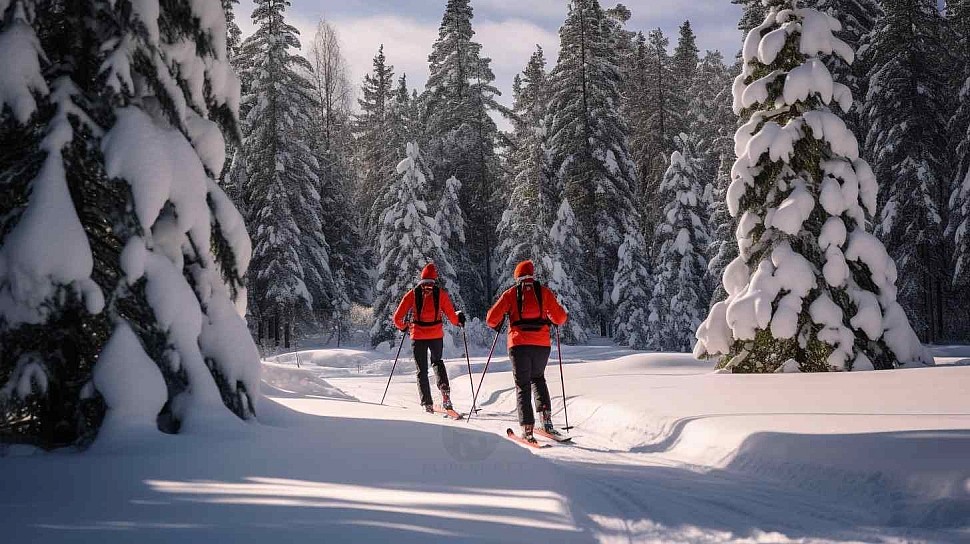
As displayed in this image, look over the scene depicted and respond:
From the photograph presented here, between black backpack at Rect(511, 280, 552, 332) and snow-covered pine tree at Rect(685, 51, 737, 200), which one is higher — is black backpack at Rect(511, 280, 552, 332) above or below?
below

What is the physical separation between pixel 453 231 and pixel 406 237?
609 cm

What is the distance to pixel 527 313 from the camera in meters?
8.51

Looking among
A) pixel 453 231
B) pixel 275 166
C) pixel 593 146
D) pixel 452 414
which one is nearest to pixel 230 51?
pixel 275 166

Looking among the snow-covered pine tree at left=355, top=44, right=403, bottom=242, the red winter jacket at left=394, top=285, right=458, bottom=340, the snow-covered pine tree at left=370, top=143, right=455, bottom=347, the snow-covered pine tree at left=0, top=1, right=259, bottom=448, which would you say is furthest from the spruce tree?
the snow-covered pine tree at left=0, top=1, right=259, bottom=448

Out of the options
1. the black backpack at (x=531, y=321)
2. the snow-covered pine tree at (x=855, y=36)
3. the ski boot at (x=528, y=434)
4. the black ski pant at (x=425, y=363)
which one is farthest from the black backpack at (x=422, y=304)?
the snow-covered pine tree at (x=855, y=36)

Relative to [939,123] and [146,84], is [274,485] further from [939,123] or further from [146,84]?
[939,123]

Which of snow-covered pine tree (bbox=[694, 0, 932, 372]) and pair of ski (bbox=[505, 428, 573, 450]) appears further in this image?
snow-covered pine tree (bbox=[694, 0, 932, 372])

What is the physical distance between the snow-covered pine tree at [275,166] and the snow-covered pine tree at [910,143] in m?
26.7

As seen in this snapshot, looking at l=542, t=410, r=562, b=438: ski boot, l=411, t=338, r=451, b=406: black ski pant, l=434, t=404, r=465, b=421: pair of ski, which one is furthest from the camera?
l=411, t=338, r=451, b=406: black ski pant

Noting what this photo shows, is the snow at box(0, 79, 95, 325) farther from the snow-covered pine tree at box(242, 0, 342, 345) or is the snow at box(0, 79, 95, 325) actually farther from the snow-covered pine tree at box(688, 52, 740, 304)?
the snow-covered pine tree at box(242, 0, 342, 345)

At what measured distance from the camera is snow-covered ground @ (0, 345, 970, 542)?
157 inches

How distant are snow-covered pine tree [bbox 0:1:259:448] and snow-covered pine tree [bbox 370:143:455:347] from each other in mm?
22257

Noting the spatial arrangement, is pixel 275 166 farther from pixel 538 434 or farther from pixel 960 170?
pixel 960 170

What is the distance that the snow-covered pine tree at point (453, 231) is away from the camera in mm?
33438
